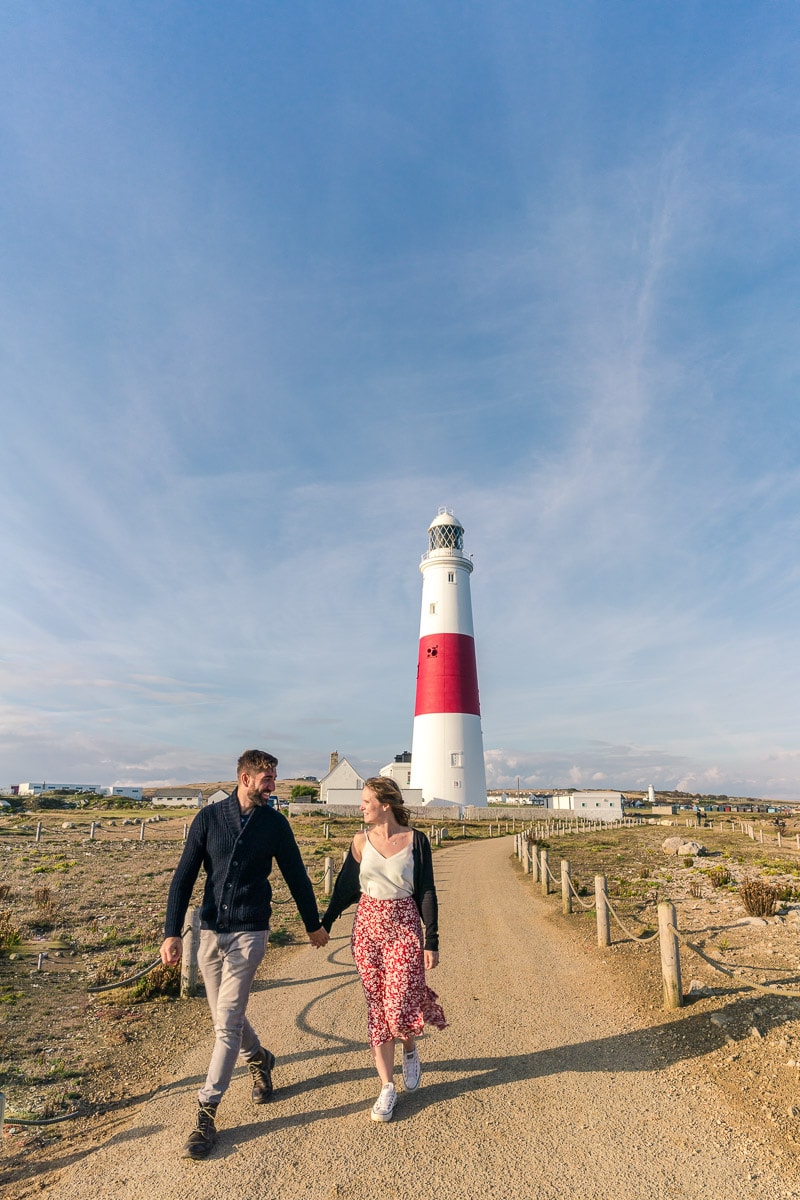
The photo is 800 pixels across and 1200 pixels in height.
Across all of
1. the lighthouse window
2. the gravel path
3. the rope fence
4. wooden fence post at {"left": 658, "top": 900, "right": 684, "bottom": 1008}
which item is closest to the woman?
the gravel path

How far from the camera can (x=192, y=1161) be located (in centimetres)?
443

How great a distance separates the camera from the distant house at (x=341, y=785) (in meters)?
51.4

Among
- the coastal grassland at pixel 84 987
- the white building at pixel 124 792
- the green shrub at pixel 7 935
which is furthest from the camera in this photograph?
the white building at pixel 124 792

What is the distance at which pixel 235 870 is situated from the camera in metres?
4.83

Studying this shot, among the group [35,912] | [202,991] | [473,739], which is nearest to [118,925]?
[35,912]

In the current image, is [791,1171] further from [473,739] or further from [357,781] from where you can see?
[357,781]

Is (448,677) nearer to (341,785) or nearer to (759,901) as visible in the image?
(341,785)

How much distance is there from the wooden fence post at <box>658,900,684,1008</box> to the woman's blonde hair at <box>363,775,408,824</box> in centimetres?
394

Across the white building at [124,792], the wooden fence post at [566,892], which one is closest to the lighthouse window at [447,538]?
the wooden fence post at [566,892]

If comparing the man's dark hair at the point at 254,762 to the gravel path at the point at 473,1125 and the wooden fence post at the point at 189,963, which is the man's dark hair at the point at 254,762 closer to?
the gravel path at the point at 473,1125

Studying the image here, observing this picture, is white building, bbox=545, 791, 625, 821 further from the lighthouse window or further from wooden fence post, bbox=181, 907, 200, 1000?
wooden fence post, bbox=181, 907, 200, 1000

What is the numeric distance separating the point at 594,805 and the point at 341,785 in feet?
74.4

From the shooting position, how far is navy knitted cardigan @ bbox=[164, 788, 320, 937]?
15.7ft

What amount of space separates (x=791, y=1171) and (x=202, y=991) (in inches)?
263
